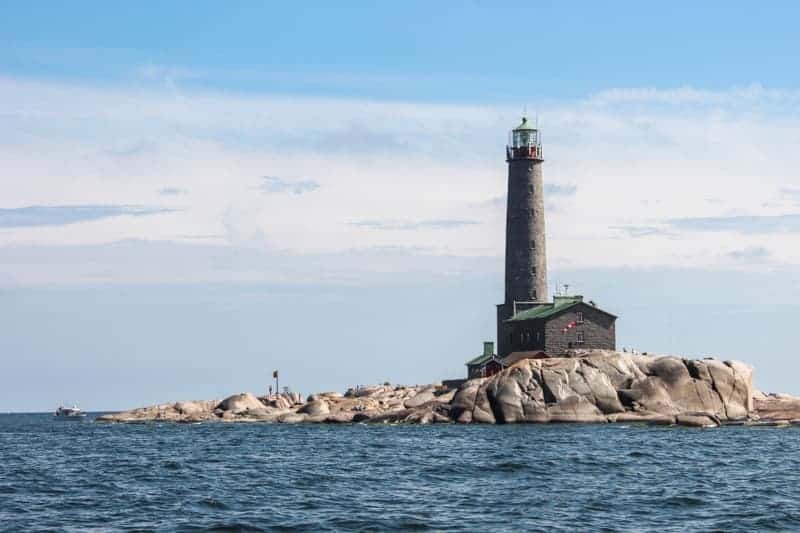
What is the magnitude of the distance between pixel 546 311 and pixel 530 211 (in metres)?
9.17

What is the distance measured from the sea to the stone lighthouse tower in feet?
77.0

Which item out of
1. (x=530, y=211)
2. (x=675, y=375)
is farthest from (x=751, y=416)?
(x=530, y=211)

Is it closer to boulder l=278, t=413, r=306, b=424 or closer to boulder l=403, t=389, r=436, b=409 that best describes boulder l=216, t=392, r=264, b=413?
boulder l=278, t=413, r=306, b=424

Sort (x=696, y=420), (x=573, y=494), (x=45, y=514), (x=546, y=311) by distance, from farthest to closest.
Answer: (x=546, y=311) < (x=696, y=420) < (x=573, y=494) < (x=45, y=514)

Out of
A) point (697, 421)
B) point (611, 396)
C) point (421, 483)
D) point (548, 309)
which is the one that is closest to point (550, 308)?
point (548, 309)

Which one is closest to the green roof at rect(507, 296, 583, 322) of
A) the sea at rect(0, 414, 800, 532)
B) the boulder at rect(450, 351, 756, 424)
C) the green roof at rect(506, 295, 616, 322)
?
the green roof at rect(506, 295, 616, 322)

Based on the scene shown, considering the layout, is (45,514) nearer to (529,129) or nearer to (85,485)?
(85,485)

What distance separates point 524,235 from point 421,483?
179ft

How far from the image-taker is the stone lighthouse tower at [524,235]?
318 ft

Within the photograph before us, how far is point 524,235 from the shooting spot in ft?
318

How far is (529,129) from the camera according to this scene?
98.7 metres

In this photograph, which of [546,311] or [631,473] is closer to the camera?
[631,473]

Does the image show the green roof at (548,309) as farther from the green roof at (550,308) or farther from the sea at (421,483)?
the sea at (421,483)

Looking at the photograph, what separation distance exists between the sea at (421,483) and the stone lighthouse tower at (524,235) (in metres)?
23.5
